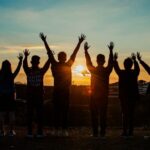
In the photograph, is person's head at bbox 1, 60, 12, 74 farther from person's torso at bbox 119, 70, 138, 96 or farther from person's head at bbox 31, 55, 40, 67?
person's torso at bbox 119, 70, 138, 96

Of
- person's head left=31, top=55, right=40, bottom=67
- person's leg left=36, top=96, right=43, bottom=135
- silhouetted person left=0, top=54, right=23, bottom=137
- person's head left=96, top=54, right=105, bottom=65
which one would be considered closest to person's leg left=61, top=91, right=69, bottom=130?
person's leg left=36, top=96, right=43, bottom=135

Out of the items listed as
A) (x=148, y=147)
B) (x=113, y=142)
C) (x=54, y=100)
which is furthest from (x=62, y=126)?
(x=148, y=147)

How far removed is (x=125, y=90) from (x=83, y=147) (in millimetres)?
2815

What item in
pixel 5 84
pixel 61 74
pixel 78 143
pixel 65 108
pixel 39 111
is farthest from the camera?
pixel 5 84

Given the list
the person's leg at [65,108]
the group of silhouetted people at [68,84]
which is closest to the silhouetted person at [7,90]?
the group of silhouetted people at [68,84]

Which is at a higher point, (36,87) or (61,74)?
(61,74)

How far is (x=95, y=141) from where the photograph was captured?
15500 millimetres

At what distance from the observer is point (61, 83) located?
54.1 ft

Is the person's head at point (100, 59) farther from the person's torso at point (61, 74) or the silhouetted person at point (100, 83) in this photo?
the person's torso at point (61, 74)

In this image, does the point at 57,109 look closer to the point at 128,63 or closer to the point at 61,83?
the point at 61,83

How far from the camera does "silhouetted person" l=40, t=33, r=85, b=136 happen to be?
53.8ft

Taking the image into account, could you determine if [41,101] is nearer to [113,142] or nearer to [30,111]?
[30,111]

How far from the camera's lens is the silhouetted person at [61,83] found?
16406 millimetres

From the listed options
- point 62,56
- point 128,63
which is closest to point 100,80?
point 128,63
